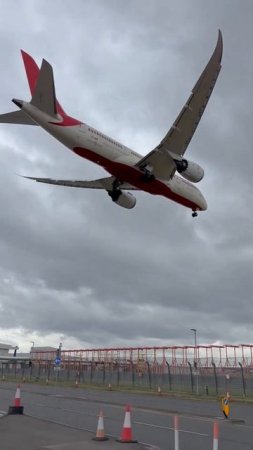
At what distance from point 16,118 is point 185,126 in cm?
762

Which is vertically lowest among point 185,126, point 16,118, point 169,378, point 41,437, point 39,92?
point 41,437

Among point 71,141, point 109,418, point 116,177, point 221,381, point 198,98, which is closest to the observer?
point 109,418

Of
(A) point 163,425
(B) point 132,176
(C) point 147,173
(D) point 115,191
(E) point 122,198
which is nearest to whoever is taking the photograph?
(A) point 163,425

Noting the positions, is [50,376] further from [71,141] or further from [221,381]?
[71,141]

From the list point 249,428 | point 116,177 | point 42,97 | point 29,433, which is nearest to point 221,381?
point 116,177

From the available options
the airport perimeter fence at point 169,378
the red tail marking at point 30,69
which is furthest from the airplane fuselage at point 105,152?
the airport perimeter fence at point 169,378

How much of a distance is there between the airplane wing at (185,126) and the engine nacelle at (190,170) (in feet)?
1.12

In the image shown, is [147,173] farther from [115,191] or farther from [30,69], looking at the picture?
[30,69]

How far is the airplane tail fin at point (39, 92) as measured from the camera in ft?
66.5

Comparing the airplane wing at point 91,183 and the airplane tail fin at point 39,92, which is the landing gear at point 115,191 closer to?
the airplane wing at point 91,183

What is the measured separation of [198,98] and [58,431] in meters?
14.7

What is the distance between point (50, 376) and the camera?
5584cm

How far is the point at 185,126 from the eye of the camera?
893 inches

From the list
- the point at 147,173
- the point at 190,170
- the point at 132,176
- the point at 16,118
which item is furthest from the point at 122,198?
the point at 16,118
